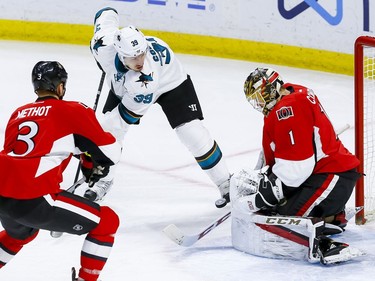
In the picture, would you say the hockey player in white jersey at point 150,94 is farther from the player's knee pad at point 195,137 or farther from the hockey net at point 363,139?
the hockey net at point 363,139

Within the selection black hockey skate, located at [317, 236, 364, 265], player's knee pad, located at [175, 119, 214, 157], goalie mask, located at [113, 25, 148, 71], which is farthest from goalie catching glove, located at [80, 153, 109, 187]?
black hockey skate, located at [317, 236, 364, 265]

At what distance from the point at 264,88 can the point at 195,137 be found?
0.63m

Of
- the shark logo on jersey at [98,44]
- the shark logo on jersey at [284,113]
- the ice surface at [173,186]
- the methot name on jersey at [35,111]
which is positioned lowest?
the ice surface at [173,186]

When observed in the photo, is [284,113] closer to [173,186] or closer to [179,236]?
[179,236]

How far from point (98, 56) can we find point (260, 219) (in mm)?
1053

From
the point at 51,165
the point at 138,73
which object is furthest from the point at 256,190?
the point at 51,165

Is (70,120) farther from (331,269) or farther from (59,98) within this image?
(331,269)

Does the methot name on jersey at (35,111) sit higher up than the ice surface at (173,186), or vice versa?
the methot name on jersey at (35,111)

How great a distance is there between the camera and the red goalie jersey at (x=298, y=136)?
3484mm

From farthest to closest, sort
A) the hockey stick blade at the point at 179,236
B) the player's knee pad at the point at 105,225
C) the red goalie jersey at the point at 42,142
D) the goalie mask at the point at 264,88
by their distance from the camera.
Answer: the hockey stick blade at the point at 179,236
the goalie mask at the point at 264,88
the player's knee pad at the point at 105,225
the red goalie jersey at the point at 42,142

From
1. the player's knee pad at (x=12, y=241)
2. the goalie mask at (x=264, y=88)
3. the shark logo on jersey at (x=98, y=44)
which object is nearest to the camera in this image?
the player's knee pad at (x=12, y=241)

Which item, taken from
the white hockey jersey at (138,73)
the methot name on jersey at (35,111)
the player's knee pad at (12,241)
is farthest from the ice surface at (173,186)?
the methot name on jersey at (35,111)

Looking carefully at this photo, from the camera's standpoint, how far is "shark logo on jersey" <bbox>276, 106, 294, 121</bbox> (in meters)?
3.50

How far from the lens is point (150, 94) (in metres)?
3.94
